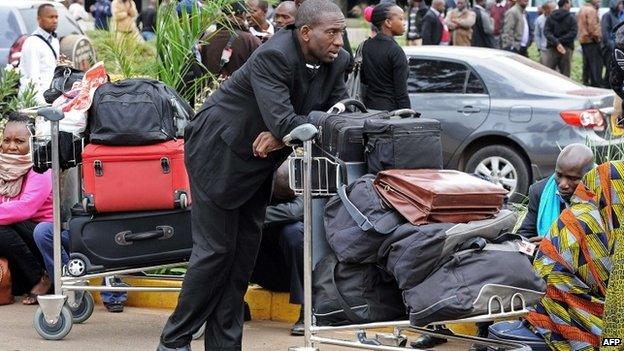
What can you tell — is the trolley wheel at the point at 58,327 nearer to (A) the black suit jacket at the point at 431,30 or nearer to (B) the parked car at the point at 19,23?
(B) the parked car at the point at 19,23

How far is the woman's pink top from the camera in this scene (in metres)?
8.63

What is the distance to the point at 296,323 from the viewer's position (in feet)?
25.9

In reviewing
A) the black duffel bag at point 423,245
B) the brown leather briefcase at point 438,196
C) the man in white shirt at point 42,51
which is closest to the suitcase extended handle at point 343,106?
the brown leather briefcase at point 438,196

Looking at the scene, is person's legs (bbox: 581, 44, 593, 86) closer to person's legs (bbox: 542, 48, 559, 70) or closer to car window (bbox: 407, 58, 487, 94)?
person's legs (bbox: 542, 48, 559, 70)

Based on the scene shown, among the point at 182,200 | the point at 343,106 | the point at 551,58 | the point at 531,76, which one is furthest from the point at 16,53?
the point at 551,58

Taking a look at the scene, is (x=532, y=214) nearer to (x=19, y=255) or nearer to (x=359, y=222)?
(x=359, y=222)

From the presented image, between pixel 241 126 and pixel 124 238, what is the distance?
1.61 metres

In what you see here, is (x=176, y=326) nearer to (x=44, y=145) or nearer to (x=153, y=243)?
(x=153, y=243)

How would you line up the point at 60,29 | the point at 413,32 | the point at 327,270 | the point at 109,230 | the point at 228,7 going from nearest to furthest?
the point at 327,270 < the point at 109,230 < the point at 228,7 < the point at 60,29 < the point at 413,32

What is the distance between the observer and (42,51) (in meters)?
12.4

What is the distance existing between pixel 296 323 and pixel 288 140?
227 centimetres

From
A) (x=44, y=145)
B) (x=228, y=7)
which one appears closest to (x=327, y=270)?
(x=44, y=145)

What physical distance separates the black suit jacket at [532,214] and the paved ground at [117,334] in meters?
0.76

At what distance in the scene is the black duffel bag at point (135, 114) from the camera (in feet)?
24.8
